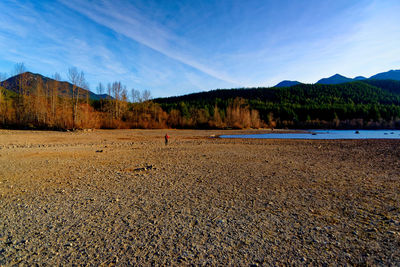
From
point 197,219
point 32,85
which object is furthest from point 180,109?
point 197,219

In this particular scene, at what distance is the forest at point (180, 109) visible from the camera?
39469 millimetres

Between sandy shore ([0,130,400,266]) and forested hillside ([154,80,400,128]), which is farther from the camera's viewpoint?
forested hillside ([154,80,400,128])

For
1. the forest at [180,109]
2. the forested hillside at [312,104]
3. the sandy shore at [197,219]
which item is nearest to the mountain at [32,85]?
the forest at [180,109]

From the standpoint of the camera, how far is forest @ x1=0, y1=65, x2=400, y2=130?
3947cm

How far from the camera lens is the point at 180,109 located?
81.8 meters

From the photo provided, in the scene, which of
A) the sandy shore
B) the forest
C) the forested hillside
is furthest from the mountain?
the sandy shore

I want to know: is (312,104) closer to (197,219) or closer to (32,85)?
(32,85)

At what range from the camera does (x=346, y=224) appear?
4320 mm

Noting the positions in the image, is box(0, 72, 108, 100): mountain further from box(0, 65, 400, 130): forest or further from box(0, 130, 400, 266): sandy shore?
box(0, 130, 400, 266): sandy shore

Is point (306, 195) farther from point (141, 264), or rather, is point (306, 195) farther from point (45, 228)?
point (45, 228)

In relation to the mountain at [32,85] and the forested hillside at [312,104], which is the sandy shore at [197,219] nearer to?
the mountain at [32,85]

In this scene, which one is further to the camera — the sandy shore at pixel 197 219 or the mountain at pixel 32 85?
the mountain at pixel 32 85

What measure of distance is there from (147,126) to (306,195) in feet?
180

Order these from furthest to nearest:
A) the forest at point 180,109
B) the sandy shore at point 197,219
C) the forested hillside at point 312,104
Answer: the forested hillside at point 312,104, the forest at point 180,109, the sandy shore at point 197,219
